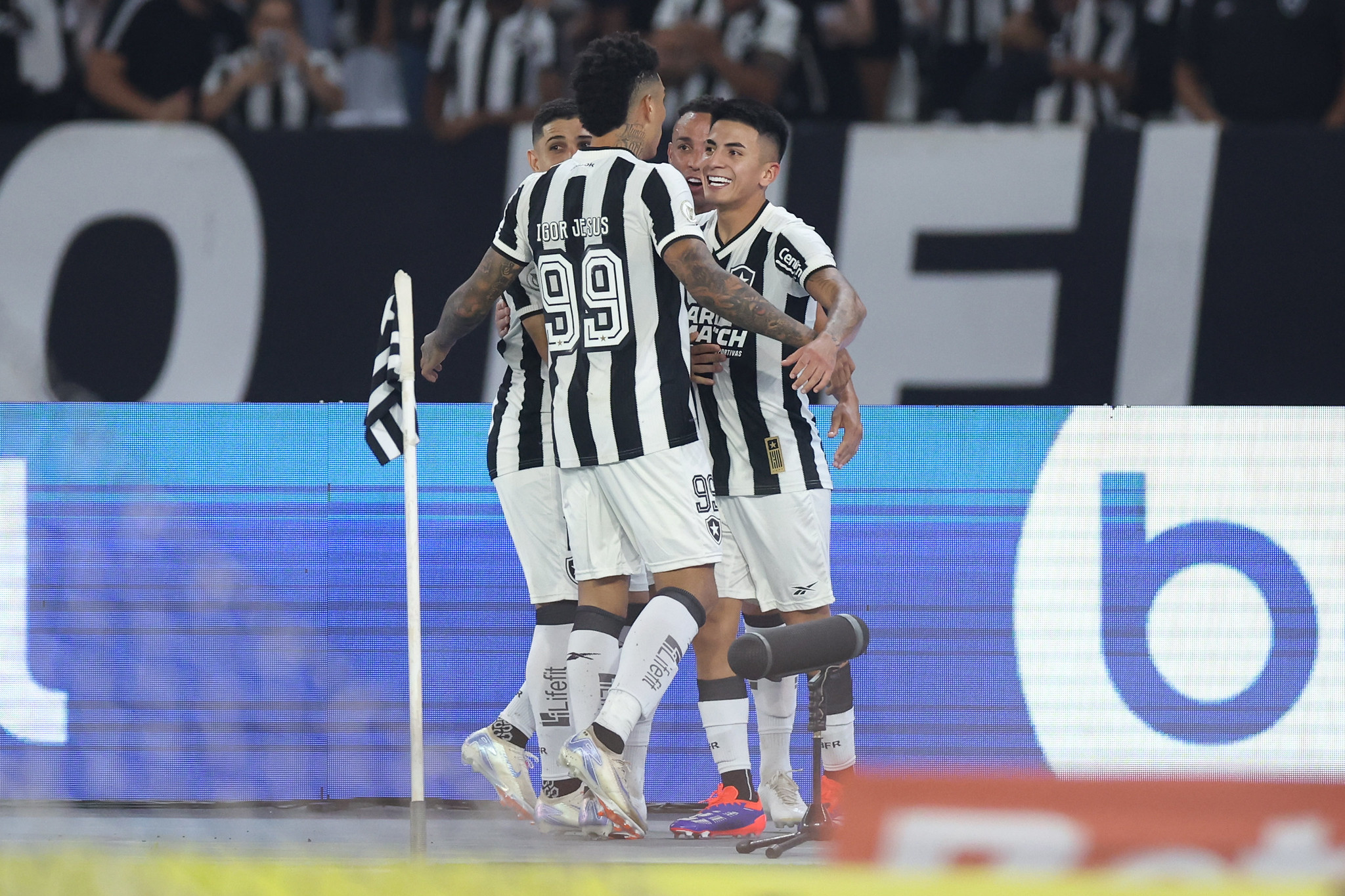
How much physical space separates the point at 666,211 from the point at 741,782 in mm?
1651

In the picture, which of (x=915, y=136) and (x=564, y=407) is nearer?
(x=564, y=407)

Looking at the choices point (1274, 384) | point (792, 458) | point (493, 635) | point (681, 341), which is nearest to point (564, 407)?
point (681, 341)

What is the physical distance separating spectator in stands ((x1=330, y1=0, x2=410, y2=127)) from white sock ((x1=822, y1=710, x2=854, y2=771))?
14.6ft

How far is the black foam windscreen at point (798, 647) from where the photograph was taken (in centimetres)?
377

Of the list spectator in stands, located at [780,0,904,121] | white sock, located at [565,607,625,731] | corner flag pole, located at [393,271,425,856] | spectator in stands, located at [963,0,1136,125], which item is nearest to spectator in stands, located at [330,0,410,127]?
spectator in stands, located at [780,0,904,121]

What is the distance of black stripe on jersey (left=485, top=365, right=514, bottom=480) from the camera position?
4.80 m

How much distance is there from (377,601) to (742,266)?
1797 millimetres

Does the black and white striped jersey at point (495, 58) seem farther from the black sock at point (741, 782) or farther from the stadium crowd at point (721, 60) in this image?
the black sock at point (741, 782)

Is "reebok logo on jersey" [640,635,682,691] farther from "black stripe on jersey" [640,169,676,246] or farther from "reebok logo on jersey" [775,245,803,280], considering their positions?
"reebok logo on jersey" [775,245,803,280]

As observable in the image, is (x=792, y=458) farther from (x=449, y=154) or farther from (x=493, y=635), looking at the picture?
(x=449, y=154)

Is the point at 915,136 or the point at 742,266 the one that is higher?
the point at 915,136

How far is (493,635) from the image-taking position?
17.9 ft

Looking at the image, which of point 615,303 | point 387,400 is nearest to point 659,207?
point 615,303

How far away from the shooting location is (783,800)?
466 centimetres
